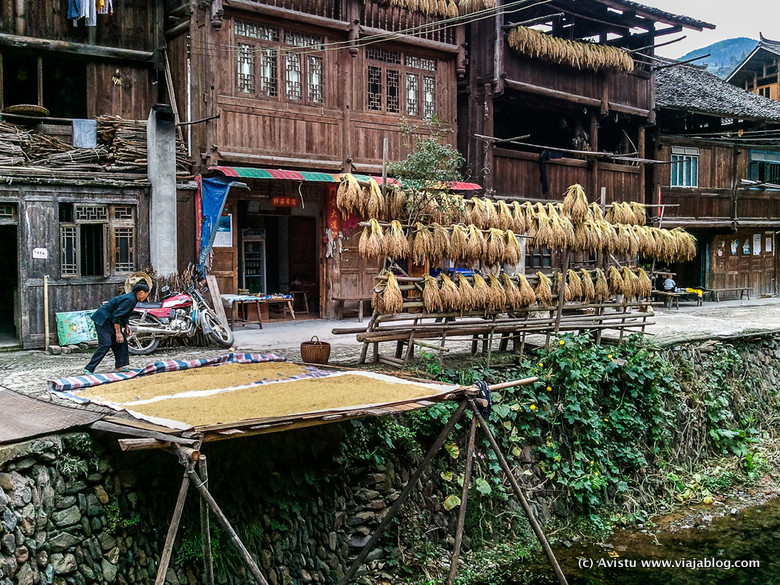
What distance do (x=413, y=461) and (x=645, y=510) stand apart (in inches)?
156

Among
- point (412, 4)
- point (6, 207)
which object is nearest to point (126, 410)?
point (6, 207)

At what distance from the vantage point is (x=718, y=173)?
24.5 m

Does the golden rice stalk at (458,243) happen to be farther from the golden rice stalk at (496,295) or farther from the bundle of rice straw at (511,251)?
the bundle of rice straw at (511,251)

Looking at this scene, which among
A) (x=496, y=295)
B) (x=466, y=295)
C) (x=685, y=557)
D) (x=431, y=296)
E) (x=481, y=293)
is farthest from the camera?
(x=496, y=295)

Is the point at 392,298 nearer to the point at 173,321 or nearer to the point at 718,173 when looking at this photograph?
the point at 173,321

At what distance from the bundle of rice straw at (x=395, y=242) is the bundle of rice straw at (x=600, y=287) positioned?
3.87 meters

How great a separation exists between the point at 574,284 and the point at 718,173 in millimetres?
14904

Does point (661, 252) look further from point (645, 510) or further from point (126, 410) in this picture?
point (126, 410)

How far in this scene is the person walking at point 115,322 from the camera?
32.4 feet

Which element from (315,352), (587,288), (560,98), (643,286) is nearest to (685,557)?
(587,288)

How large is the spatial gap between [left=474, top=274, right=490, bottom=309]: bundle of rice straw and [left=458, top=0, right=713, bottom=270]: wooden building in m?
6.99

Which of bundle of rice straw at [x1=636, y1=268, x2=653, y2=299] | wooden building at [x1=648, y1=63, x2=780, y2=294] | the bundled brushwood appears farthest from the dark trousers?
wooden building at [x1=648, y1=63, x2=780, y2=294]

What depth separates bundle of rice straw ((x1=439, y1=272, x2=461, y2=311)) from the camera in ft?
35.5

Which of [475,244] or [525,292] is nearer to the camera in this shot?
[475,244]
